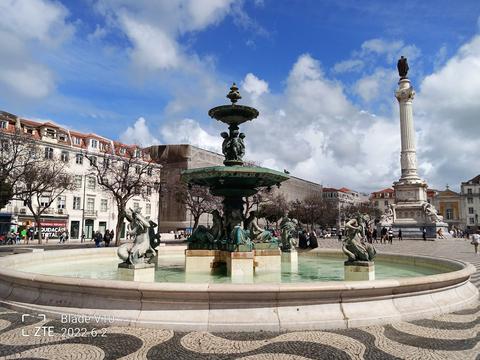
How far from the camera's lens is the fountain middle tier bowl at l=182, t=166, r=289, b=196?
34.1ft

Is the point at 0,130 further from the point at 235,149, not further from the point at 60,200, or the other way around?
the point at 235,149

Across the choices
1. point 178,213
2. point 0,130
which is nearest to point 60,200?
point 0,130

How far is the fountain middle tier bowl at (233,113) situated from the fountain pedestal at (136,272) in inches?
228

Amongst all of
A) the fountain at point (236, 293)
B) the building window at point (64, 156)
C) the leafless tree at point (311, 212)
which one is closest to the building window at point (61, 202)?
the building window at point (64, 156)

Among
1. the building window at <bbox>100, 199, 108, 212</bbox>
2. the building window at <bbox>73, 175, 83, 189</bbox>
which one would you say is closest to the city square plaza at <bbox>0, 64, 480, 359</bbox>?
the building window at <bbox>73, 175, 83, 189</bbox>

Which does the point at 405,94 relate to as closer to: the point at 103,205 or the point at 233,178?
the point at 233,178

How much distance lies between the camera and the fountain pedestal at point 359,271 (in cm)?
827

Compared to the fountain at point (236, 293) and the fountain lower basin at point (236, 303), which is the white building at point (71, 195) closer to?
the fountain at point (236, 293)

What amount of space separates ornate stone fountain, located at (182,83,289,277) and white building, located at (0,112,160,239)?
3359 centimetres

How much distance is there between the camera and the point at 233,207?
11961 millimetres

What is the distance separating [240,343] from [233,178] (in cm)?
628

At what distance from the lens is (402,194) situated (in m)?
45.7

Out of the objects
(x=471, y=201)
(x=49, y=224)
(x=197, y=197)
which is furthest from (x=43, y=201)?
(x=471, y=201)

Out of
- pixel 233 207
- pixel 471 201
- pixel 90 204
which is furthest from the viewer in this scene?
pixel 471 201
